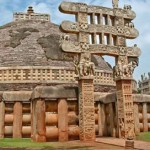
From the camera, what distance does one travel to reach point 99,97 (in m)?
13.7

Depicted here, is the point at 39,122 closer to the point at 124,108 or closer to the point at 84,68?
the point at 84,68

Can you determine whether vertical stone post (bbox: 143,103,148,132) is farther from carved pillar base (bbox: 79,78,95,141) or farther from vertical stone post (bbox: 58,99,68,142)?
vertical stone post (bbox: 58,99,68,142)

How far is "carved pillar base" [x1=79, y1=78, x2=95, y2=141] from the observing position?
10.8 meters

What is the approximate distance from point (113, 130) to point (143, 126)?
2707 millimetres

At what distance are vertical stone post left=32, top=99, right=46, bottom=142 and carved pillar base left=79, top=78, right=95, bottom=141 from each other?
1388mm

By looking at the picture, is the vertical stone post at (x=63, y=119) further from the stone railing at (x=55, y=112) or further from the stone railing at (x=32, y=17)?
the stone railing at (x=32, y=17)

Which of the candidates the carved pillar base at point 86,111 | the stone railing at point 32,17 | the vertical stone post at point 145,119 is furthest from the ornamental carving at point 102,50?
the stone railing at point 32,17

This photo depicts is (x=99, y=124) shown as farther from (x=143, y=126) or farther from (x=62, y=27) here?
(x=62, y=27)

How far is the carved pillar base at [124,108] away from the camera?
1137 centimetres

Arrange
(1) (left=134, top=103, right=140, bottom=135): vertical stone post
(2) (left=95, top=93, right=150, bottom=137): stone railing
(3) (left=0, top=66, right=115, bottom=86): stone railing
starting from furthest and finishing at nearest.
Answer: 1. (3) (left=0, top=66, right=115, bottom=86): stone railing
2. (1) (left=134, top=103, right=140, bottom=135): vertical stone post
3. (2) (left=95, top=93, right=150, bottom=137): stone railing

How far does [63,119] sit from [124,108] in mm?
2401

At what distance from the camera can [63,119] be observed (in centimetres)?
1093

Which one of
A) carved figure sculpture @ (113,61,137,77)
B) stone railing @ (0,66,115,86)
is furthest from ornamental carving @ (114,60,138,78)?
stone railing @ (0,66,115,86)

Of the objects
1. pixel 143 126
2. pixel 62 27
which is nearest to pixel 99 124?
pixel 143 126
